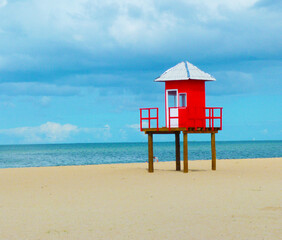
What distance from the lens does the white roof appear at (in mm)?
26938

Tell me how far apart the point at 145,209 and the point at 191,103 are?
13.1m

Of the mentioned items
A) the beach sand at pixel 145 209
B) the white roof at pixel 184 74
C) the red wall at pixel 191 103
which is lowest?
the beach sand at pixel 145 209

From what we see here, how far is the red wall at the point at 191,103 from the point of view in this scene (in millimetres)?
26797

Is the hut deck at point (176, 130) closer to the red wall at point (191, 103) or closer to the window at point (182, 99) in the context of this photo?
the red wall at point (191, 103)

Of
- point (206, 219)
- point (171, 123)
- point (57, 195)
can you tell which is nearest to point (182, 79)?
point (171, 123)

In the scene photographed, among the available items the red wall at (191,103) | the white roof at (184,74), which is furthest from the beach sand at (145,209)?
the white roof at (184,74)

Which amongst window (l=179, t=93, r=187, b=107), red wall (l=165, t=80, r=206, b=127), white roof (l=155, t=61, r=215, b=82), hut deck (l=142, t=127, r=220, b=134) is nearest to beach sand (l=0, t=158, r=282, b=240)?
hut deck (l=142, t=127, r=220, b=134)

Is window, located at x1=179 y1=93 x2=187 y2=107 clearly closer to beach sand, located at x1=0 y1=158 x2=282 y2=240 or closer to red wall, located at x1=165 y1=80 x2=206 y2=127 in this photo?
red wall, located at x1=165 y1=80 x2=206 y2=127

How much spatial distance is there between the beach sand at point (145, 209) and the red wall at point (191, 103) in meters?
4.37

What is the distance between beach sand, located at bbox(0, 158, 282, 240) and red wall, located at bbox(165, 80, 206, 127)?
4.37 meters

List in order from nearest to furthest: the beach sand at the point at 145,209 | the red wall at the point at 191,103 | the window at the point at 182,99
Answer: the beach sand at the point at 145,209
the red wall at the point at 191,103
the window at the point at 182,99

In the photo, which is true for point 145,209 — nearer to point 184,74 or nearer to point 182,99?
point 182,99

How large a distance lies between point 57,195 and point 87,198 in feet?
5.61

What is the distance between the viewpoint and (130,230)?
11531 millimetres
